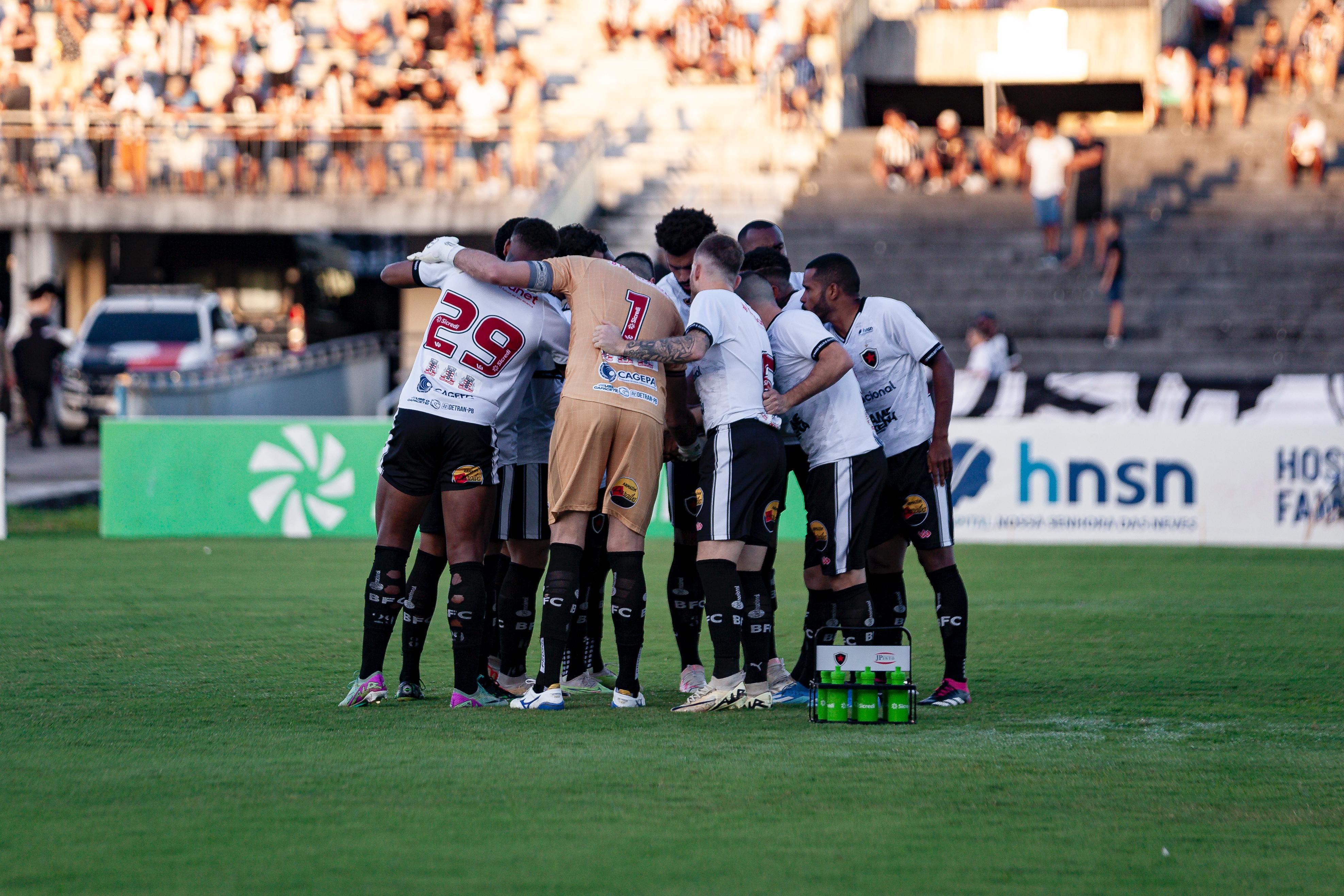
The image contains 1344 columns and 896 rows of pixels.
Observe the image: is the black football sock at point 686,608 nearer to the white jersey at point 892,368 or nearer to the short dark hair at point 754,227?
A: the white jersey at point 892,368

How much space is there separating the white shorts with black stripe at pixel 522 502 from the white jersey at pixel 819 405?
3.86 ft

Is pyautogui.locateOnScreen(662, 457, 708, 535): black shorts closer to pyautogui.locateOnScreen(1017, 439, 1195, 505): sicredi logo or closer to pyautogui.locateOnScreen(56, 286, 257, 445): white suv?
pyautogui.locateOnScreen(1017, 439, 1195, 505): sicredi logo

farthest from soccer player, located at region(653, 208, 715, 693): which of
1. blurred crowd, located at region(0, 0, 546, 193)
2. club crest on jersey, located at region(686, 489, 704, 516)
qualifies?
blurred crowd, located at region(0, 0, 546, 193)

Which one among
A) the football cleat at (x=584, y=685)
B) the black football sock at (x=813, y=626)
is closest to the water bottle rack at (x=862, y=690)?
the black football sock at (x=813, y=626)

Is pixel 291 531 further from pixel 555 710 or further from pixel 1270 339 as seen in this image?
pixel 1270 339

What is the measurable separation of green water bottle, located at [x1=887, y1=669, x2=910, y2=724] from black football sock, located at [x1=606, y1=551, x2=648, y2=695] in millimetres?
1074

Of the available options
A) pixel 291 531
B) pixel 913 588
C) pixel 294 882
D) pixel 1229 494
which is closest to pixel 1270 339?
pixel 1229 494

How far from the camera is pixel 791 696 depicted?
7.89 metres

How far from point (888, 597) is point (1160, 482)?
30.0 ft

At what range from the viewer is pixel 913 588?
13.1 metres

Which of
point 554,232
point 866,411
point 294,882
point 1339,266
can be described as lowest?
point 294,882

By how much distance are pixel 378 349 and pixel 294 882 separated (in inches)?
973

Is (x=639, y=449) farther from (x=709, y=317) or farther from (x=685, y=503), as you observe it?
(x=685, y=503)

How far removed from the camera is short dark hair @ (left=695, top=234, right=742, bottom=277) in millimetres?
7398
